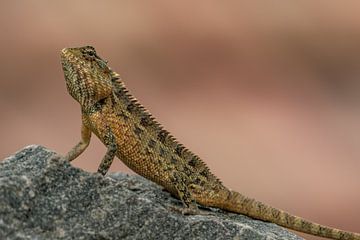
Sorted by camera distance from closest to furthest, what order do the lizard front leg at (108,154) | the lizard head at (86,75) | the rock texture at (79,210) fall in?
the rock texture at (79,210), the lizard front leg at (108,154), the lizard head at (86,75)

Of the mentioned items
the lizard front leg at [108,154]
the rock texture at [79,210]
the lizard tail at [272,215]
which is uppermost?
the lizard tail at [272,215]

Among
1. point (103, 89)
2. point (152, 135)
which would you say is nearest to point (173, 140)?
point (152, 135)

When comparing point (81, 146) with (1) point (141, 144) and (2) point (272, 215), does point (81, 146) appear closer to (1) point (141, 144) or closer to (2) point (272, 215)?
(1) point (141, 144)

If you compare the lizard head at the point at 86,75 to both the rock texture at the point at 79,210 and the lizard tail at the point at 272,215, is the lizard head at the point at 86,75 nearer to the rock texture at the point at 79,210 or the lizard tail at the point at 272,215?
the rock texture at the point at 79,210

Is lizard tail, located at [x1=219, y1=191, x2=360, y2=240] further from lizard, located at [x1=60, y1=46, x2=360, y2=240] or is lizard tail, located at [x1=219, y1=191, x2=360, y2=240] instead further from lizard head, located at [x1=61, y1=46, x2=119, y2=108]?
lizard head, located at [x1=61, y1=46, x2=119, y2=108]

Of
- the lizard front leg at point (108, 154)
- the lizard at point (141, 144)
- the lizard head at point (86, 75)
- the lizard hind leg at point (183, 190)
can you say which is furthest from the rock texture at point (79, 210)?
the lizard head at point (86, 75)

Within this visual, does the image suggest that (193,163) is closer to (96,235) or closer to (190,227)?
(190,227)

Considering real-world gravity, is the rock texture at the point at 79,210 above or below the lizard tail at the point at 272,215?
below

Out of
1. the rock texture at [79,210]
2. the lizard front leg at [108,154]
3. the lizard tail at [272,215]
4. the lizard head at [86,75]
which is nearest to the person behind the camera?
the rock texture at [79,210]
